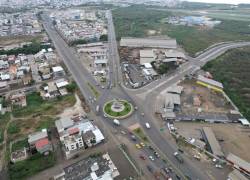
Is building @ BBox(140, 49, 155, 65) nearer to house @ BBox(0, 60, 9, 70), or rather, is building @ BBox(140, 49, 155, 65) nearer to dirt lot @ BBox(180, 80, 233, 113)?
dirt lot @ BBox(180, 80, 233, 113)

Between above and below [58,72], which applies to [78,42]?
above

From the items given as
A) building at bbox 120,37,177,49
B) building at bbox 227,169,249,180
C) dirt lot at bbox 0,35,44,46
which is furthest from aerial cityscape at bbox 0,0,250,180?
dirt lot at bbox 0,35,44,46

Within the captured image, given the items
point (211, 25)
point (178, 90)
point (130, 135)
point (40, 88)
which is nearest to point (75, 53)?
point (40, 88)

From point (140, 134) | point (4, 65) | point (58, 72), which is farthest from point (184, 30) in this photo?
point (4, 65)

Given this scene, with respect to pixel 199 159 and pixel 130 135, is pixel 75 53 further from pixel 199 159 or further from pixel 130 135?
pixel 199 159

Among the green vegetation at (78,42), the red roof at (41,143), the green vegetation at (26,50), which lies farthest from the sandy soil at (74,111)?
the green vegetation at (78,42)

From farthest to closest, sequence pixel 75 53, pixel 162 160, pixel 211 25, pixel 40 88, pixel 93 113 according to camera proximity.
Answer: pixel 211 25 → pixel 75 53 → pixel 40 88 → pixel 93 113 → pixel 162 160

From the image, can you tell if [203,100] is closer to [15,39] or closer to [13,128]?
[13,128]
